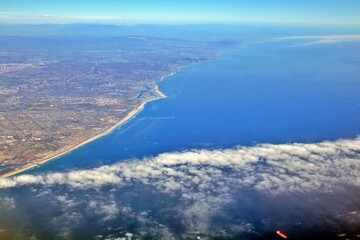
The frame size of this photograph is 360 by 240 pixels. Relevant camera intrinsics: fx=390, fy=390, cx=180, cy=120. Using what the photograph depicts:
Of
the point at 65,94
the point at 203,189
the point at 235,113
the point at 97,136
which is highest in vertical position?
the point at 65,94

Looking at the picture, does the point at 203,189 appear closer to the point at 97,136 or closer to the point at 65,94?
the point at 97,136

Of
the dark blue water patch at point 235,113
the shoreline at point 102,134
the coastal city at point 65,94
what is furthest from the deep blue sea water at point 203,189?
the coastal city at point 65,94

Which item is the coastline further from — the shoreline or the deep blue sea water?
the deep blue sea water

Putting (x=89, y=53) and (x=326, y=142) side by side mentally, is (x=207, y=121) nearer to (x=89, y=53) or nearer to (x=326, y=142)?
(x=326, y=142)

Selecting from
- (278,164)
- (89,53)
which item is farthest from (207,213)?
(89,53)

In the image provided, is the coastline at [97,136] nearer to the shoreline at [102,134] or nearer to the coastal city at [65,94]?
the shoreline at [102,134]

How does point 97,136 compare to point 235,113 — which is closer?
point 97,136

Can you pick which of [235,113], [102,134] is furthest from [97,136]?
[235,113]
